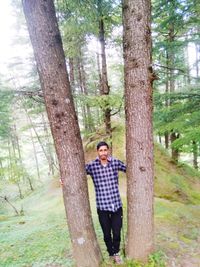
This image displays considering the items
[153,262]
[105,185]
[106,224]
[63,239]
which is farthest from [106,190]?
[63,239]

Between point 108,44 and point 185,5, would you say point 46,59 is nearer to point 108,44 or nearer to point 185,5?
point 185,5

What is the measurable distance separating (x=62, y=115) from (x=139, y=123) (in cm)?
109

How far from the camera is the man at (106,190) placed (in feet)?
15.0

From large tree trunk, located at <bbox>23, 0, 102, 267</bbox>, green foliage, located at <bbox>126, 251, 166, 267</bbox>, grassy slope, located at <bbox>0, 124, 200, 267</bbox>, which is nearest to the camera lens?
large tree trunk, located at <bbox>23, 0, 102, 267</bbox>

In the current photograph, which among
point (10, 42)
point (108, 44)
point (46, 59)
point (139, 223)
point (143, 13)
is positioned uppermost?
point (10, 42)

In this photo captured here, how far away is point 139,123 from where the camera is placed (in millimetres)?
4215

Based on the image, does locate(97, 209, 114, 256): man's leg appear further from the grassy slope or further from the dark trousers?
the grassy slope

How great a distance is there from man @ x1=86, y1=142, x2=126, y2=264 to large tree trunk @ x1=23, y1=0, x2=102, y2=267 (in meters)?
0.29

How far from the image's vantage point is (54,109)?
13.5 feet

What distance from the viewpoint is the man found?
15.0 ft

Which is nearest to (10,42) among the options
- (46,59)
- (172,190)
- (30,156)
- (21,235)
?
(172,190)

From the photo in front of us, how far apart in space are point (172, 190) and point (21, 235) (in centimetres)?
742

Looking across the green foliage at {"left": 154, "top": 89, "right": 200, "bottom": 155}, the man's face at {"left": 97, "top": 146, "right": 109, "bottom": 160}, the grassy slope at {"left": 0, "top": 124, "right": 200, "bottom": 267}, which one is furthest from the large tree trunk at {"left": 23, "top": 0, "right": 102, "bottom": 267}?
the green foliage at {"left": 154, "top": 89, "right": 200, "bottom": 155}

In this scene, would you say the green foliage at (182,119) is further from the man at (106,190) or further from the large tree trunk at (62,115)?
the large tree trunk at (62,115)
